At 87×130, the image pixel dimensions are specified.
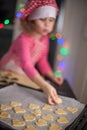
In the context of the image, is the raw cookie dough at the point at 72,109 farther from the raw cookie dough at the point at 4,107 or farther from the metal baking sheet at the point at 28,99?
the raw cookie dough at the point at 4,107

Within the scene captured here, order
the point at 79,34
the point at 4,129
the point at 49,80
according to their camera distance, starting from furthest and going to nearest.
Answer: the point at 79,34, the point at 49,80, the point at 4,129

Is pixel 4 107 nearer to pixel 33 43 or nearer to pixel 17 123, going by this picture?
pixel 17 123

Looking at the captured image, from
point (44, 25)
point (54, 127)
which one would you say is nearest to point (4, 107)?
point (54, 127)

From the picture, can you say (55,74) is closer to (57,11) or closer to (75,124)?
(57,11)

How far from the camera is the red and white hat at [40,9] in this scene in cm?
75

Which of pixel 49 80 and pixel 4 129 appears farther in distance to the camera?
pixel 49 80

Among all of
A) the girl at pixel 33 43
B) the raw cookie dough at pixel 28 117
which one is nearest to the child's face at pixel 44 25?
the girl at pixel 33 43

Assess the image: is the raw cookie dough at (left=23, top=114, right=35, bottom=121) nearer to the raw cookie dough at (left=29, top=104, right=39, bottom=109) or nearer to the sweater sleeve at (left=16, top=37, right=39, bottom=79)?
the raw cookie dough at (left=29, top=104, right=39, bottom=109)

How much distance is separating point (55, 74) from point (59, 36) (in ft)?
0.55

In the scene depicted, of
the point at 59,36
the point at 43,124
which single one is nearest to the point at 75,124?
the point at 43,124

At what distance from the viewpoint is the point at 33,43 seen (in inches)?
32.5

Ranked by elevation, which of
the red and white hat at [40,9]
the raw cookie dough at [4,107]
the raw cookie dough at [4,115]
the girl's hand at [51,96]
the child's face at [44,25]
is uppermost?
the red and white hat at [40,9]

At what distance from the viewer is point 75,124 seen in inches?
24.2

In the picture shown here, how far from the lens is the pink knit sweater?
2.61 ft
